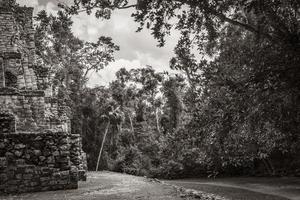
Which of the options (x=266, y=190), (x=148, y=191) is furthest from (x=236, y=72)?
(x=266, y=190)

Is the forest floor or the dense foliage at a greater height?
the dense foliage

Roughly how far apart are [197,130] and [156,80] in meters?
41.5

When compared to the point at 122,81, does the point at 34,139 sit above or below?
below

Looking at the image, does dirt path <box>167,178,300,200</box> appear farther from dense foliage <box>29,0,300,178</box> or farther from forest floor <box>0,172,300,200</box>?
dense foliage <box>29,0,300,178</box>

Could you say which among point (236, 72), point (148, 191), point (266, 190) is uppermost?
point (236, 72)

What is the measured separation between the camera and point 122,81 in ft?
167

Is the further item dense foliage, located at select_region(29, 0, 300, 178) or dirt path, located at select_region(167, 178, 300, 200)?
dirt path, located at select_region(167, 178, 300, 200)

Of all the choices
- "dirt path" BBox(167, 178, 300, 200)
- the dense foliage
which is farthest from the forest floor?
the dense foliage

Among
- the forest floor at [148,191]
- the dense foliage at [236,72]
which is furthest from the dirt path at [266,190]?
the dense foliage at [236,72]

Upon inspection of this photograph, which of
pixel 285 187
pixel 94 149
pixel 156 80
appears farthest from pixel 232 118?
pixel 156 80

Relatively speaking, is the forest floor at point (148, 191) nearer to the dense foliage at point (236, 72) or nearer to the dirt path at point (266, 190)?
the dirt path at point (266, 190)

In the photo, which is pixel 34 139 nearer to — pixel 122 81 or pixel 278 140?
pixel 278 140

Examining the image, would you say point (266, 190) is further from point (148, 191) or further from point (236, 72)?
point (236, 72)

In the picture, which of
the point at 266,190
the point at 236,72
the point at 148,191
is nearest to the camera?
the point at 236,72
